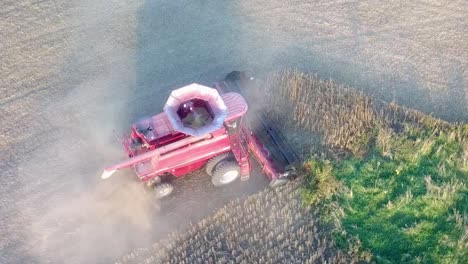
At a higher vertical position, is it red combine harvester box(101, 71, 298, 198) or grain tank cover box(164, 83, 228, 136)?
grain tank cover box(164, 83, 228, 136)

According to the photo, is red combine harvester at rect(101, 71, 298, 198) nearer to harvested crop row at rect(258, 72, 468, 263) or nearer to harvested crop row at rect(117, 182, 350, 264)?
harvested crop row at rect(117, 182, 350, 264)

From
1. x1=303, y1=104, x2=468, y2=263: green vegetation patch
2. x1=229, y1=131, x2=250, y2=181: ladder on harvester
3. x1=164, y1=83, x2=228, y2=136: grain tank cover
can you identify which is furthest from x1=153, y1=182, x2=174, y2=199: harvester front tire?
x1=303, y1=104, x2=468, y2=263: green vegetation patch

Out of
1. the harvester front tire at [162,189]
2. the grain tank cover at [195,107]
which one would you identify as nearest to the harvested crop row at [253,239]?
the harvester front tire at [162,189]

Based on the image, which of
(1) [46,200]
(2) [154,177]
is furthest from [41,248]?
(2) [154,177]

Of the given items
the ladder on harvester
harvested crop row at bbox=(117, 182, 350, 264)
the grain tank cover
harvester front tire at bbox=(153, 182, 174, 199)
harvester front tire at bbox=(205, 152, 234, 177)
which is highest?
the grain tank cover

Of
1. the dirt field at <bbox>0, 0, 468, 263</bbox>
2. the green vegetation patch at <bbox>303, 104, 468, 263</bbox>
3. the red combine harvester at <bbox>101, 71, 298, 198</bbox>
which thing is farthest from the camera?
the dirt field at <bbox>0, 0, 468, 263</bbox>

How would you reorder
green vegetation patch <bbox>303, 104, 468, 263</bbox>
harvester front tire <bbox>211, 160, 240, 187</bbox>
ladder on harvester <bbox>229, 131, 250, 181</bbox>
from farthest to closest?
1. harvester front tire <bbox>211, 160, 240, 187</bbox>
2. ladder on harvester <bbox>229, 131, 250, 181</bbox>
3. green vegetation patch <bbox>303, 104, 468, 263</bbox>
